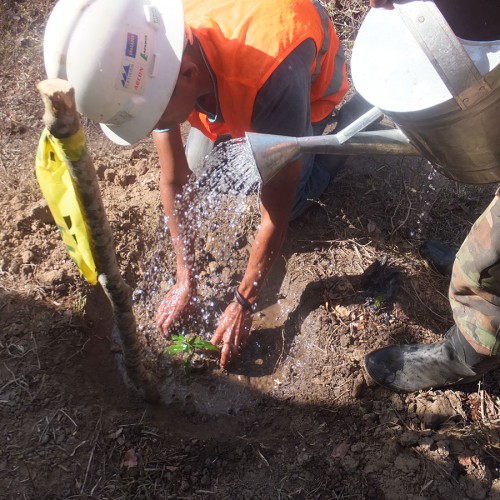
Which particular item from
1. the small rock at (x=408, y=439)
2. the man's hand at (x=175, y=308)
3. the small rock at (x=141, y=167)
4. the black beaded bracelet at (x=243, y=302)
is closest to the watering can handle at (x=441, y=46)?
the small rock at (x=408, y=439)

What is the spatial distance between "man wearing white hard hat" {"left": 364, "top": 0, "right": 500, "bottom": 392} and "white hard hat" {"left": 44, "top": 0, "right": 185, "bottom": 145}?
76cm

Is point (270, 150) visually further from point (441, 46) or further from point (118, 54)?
point (118, 54)

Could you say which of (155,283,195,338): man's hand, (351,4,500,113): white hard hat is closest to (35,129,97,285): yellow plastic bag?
(351,4,500,113): white hard hat

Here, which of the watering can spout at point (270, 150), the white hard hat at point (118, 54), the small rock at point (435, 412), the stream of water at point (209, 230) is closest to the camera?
the watering can spout at point (270, 150)

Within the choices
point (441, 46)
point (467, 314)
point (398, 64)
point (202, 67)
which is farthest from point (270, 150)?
point (467, 314)

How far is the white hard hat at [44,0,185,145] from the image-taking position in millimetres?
1571

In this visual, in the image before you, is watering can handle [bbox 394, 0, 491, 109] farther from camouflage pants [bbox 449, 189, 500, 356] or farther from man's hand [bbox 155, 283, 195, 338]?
man's hand [bbox 155, 283, 195, 338]

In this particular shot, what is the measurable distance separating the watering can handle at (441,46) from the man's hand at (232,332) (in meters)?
1.54

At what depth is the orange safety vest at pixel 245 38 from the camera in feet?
5.99

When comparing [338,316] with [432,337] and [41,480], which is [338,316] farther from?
[41,480]

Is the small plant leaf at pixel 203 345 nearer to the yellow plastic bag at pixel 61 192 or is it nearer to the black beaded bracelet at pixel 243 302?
the black beaded bracelet at pixel 243 302

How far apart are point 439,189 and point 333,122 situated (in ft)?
2.14

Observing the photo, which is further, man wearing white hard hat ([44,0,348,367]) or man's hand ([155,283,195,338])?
man's hand ([155,283,195,338])

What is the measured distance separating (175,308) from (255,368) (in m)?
0.45
